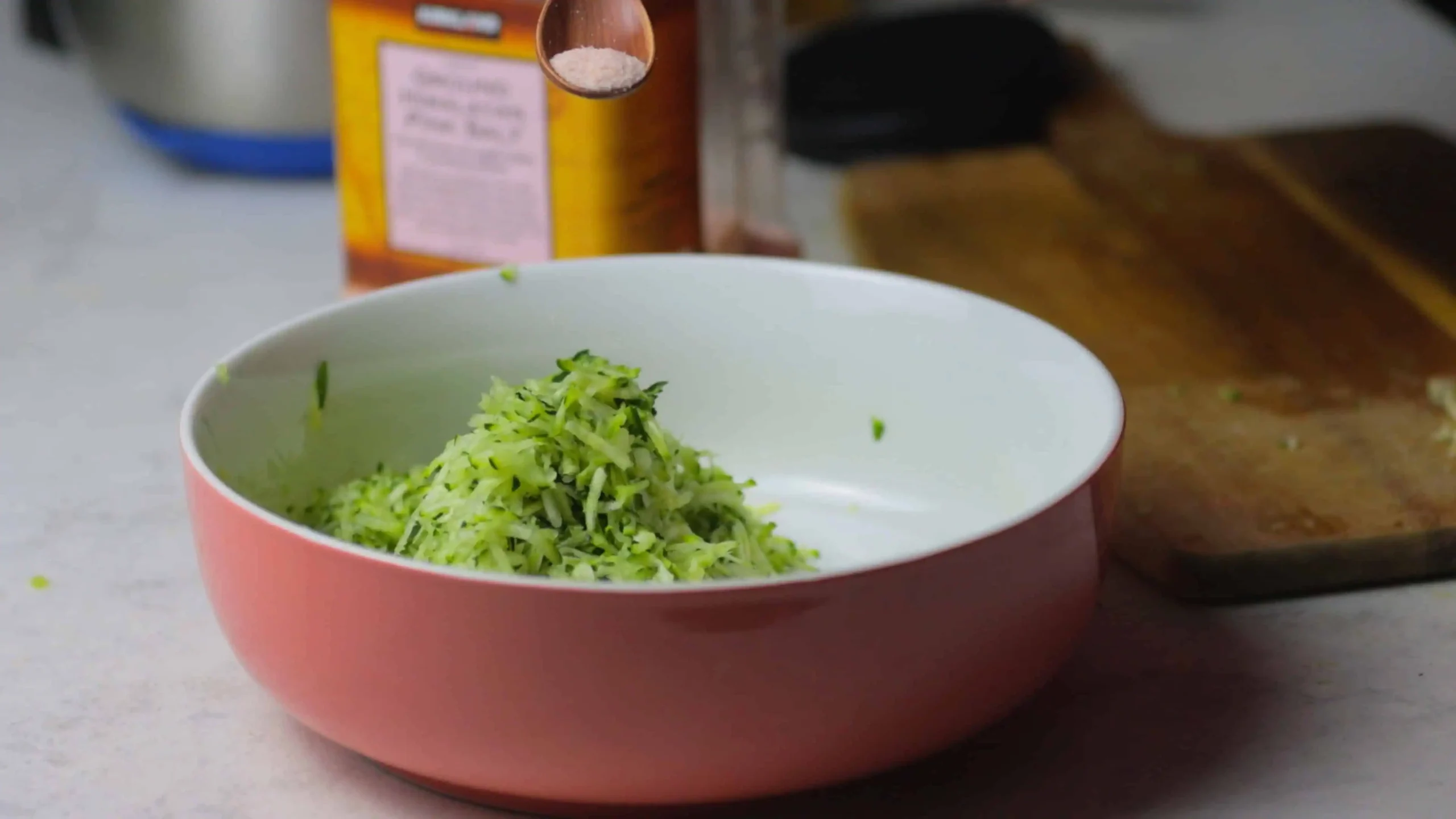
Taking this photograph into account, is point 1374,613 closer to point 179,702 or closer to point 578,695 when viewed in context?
point 578,695

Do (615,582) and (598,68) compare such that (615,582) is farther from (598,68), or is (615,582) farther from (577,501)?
(598,68)

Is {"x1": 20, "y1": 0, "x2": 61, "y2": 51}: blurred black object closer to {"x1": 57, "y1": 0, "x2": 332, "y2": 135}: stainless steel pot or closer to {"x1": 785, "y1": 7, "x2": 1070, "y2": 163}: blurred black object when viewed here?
{"x1": 57, "y1": 0, "x2": 332, "y2": 135}: stainless steel pot

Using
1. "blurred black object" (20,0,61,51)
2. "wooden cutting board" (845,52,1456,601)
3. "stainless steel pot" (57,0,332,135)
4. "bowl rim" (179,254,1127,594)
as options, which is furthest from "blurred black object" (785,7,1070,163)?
"blurred black object" (20,0,61,51)

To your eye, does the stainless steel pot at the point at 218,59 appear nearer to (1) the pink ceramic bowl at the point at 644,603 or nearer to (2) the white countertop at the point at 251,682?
(2) the white countertop at the point at 251,682

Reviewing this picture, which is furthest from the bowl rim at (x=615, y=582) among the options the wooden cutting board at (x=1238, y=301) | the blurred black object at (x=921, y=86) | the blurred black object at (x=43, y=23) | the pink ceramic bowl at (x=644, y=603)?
the blurred black object at (x=43, y=23)

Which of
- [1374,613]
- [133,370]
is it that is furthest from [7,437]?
[1374,613]

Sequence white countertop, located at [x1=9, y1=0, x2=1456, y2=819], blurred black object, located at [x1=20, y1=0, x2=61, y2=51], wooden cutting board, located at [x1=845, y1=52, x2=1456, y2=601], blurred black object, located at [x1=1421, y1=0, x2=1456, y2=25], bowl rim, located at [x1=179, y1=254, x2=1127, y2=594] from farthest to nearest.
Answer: blurred black object, located at [x1=20, y1=0, x2=61, y2=51], blurred black object, located at [x1=1421, y1=0, x2=1456, y2=25], wooden cutting board, located at [x1=845, y1=52, x2=1456, y2=601], white countertop, located at [x1=9, y1=0, x2=1456, y2=819], bowl rim, located at [x1=179, y1=254, x2=1127, y2=594]
